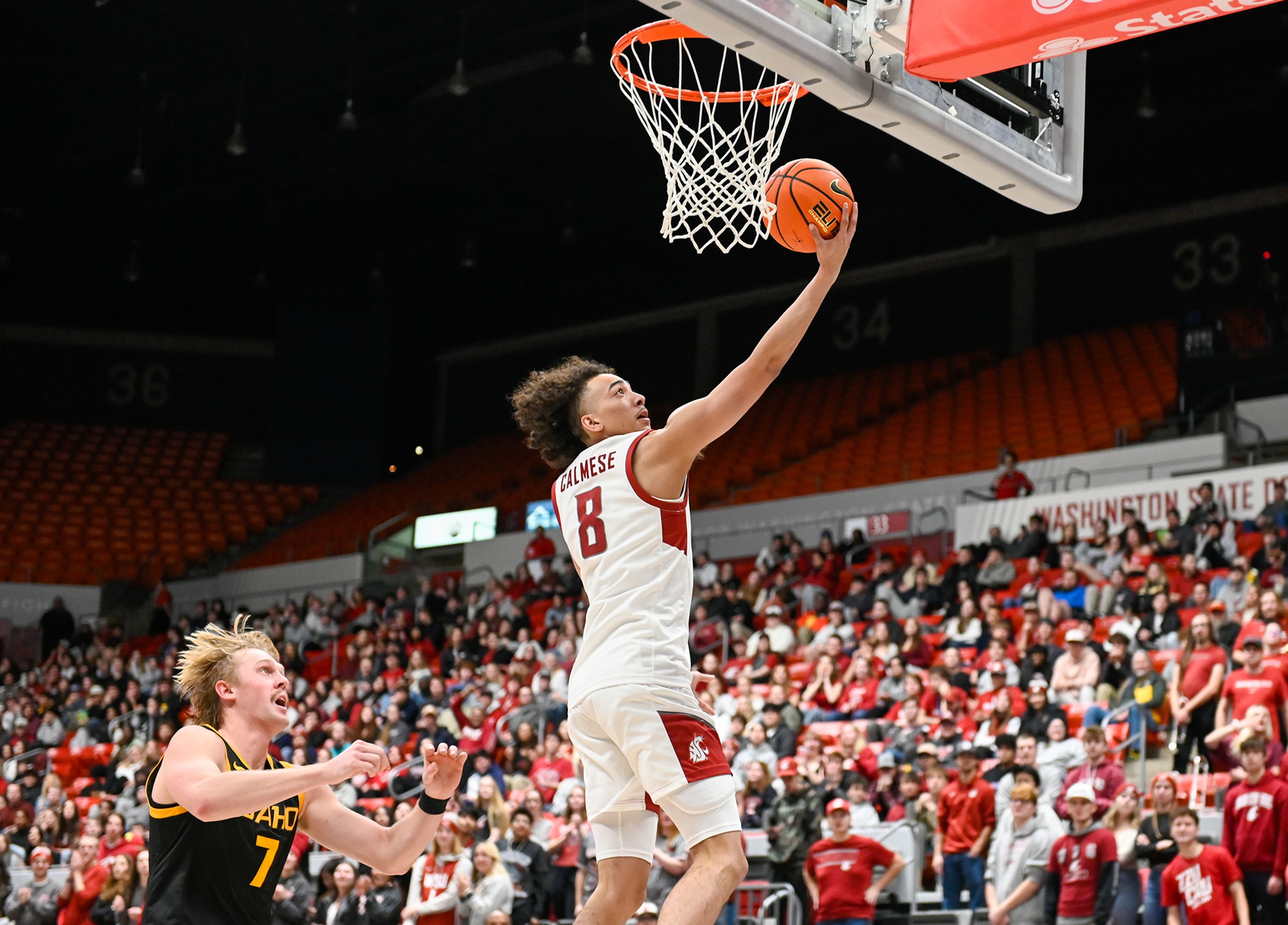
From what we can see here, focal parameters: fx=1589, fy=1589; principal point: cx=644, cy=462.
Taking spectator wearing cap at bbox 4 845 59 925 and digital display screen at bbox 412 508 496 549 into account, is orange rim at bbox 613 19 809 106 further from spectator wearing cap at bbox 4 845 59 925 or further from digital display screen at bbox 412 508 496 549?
digital display screen at bbox 412 508 496 549

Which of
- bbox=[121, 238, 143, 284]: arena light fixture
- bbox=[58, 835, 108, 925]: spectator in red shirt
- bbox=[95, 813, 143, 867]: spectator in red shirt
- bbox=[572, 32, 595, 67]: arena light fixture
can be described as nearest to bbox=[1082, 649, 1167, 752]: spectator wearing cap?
bbox=[95, 813, 143, 867]: spectator in red shirt

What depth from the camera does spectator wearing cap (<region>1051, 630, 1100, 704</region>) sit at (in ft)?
40.0

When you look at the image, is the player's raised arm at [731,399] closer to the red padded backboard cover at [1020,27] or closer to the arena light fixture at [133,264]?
the red padded backboard cover at [1020,27]

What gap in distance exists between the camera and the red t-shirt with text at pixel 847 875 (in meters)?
10.3

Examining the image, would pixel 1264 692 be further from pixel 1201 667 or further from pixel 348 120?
pixel 348 120

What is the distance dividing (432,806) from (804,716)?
960 cm

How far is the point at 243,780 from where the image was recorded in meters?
3.81

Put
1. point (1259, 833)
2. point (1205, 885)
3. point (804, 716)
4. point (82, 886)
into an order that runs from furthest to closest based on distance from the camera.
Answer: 1. point (804, 716)
2. point (82, 886)
3. point (1259, 833)
4. point (1205, 885)

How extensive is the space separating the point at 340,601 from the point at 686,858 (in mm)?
12781

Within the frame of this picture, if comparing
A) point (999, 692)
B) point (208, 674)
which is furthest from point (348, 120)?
point (208, 674)

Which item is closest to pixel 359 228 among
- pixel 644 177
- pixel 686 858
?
pixel 644 177

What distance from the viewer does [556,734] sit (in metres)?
14.3

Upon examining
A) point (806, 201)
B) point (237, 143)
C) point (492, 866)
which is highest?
point (237, 143)

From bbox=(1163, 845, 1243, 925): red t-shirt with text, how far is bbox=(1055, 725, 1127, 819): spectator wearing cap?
Result: 40.7 inches
